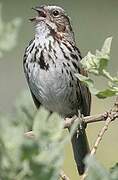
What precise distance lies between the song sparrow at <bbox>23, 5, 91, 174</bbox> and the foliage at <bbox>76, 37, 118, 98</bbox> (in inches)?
77.6

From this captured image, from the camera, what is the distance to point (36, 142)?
0.42 m

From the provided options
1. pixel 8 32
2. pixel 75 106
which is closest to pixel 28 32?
pixel 75 106

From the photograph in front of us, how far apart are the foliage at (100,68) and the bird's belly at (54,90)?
2.07 m

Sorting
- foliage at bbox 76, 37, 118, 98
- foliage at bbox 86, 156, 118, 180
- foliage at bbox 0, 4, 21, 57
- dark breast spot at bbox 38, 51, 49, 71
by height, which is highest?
foliage at bbox 0, 4, 21, 57

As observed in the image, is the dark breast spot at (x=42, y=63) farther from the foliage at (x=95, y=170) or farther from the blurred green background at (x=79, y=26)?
the foliage at (x=95, y=170)

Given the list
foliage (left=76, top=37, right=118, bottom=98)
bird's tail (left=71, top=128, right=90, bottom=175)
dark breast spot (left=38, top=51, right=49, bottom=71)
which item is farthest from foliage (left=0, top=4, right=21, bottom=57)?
dark breast spot (left=38, top=51, right=49, bottom=71)

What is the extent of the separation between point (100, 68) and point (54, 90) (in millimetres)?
2271

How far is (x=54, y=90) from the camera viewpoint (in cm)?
294

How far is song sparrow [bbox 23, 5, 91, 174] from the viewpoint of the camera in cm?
279

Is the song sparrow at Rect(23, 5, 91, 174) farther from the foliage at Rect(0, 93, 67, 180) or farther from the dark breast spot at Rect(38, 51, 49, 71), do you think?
the foliage at Rect(0, 93, 67, 180)

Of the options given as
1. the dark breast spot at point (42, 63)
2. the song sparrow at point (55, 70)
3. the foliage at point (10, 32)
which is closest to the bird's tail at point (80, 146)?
the song sparrow at point (55, 70)

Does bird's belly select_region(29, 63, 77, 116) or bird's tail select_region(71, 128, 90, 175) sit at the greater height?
bird's belly select_region(29, 63, 77, 116)

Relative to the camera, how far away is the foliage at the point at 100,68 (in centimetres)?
65

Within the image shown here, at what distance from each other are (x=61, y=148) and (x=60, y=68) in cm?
239
